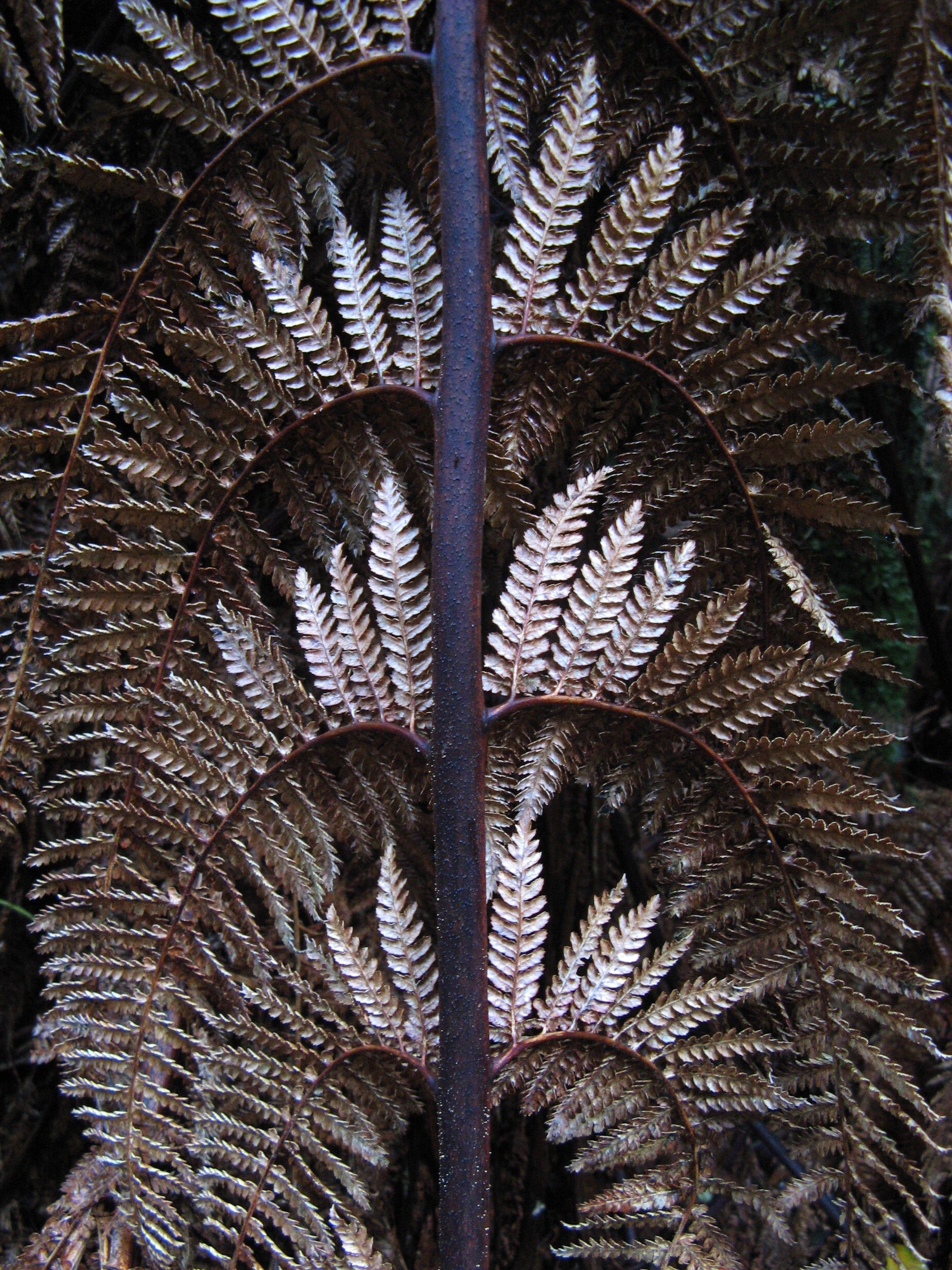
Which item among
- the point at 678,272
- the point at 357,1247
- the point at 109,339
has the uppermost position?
the point at 109,339

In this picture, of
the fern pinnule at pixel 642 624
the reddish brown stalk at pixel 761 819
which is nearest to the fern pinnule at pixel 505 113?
the fern pinnule at pixel 642 624

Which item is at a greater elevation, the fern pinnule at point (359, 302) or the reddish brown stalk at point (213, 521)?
the fern pinnule at point (359, 302)

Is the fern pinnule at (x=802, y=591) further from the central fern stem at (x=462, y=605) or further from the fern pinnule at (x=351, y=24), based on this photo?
the fern pinnule at (x=351, y=24)

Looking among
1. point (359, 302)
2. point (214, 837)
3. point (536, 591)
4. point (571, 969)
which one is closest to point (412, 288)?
point (359, 302)

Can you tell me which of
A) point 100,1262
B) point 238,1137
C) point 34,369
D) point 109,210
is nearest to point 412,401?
point 34,369

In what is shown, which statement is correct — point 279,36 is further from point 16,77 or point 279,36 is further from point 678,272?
point 678,272

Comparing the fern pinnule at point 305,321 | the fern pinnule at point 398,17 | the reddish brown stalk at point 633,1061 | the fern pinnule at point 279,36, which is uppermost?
the fern pinnule at point 279,36
